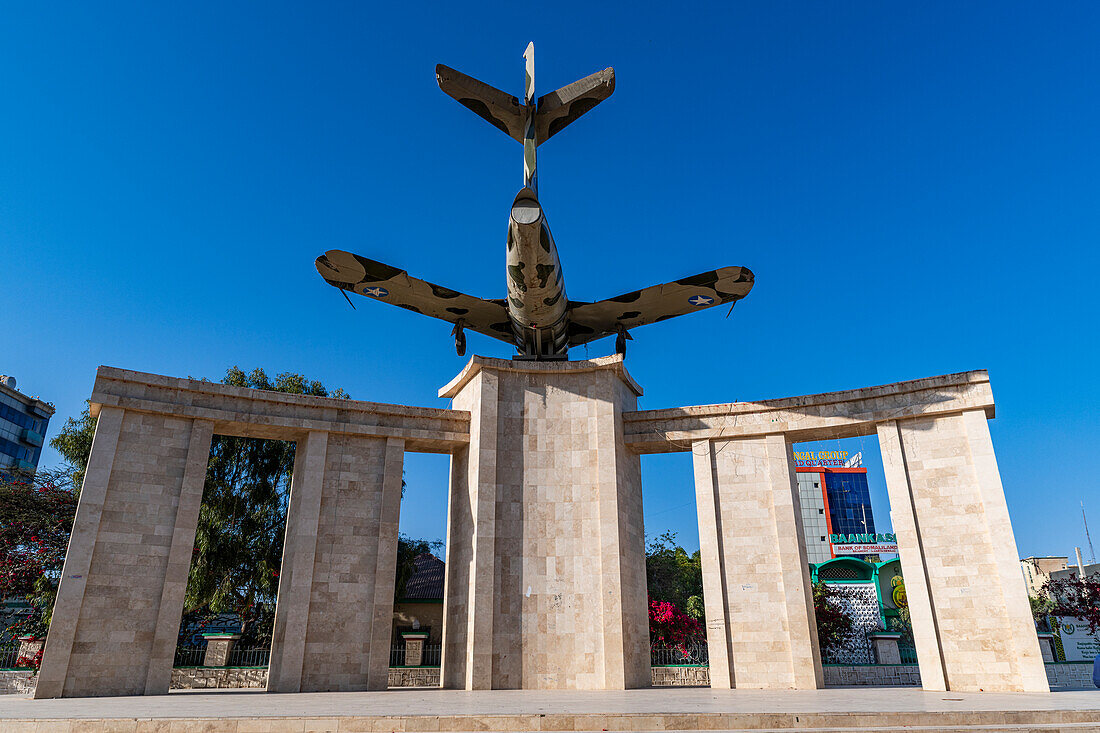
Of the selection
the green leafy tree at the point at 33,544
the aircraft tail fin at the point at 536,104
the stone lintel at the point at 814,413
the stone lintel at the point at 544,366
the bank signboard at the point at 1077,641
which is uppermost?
the aircraft tail fin at the point at 536,104

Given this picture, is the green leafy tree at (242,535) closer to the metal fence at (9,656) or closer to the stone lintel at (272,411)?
the metal fence at (9,656)

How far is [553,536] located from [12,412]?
220ft

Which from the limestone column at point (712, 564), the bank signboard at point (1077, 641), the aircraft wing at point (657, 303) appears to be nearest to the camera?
the limestone column at point (712, 564)

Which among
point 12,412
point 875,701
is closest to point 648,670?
point 875,701

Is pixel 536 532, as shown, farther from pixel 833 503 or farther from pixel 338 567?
pixel 833 503

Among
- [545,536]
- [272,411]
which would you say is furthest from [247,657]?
[545,536]

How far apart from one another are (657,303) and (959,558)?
1103cm

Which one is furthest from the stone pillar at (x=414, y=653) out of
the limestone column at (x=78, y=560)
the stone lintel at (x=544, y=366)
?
the limestone column at (x=78, y=560)

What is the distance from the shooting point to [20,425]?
64.1 meters

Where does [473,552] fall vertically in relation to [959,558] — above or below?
above

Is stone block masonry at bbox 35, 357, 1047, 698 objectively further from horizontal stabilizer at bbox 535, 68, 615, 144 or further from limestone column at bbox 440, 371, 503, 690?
horizontal stabilizer at bbox 535, 68, 615, 144

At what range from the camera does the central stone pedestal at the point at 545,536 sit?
17500 millimetres

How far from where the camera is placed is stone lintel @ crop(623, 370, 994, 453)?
1769cm

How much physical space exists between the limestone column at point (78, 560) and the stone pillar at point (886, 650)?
79.7 feet
